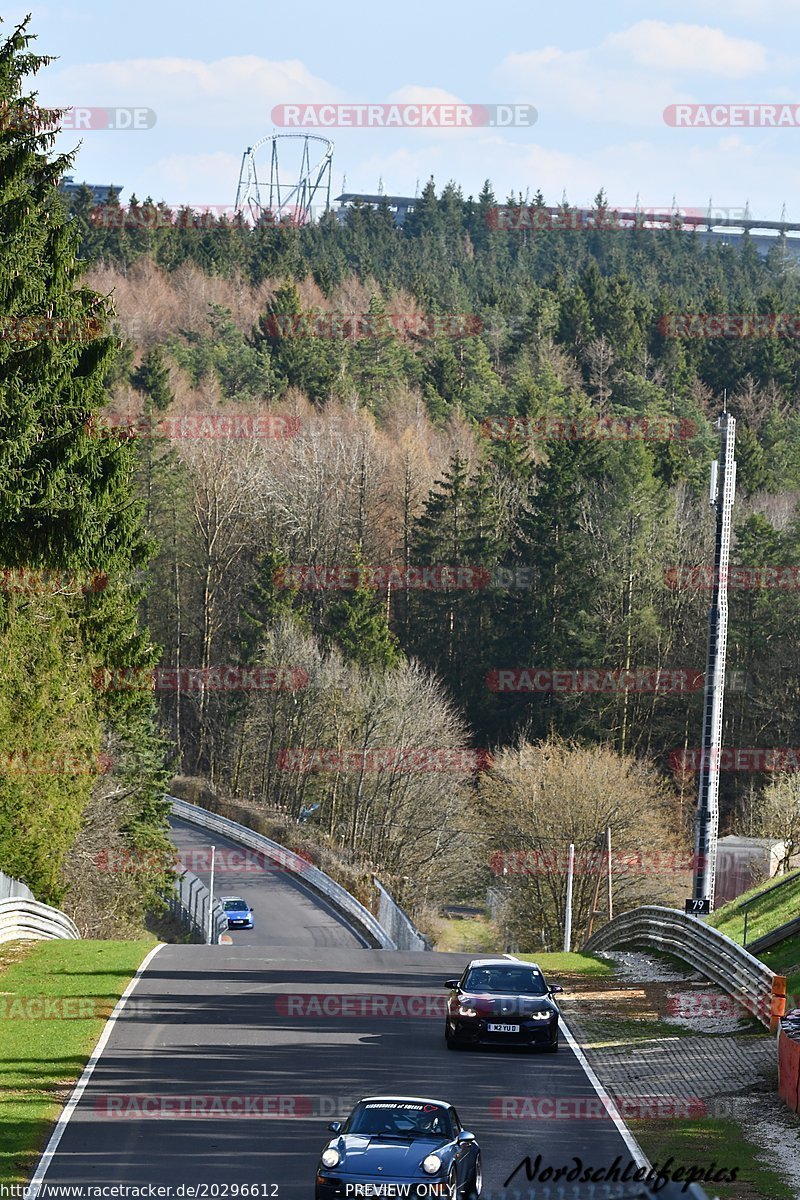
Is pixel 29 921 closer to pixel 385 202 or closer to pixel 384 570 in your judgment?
pixel 384 570

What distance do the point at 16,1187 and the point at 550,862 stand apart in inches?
1902

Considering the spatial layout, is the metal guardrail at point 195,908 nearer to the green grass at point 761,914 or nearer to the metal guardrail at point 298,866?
the metal guardrail at point 298,866

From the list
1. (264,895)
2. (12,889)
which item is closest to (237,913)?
(264,895)

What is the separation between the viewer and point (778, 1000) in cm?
2189

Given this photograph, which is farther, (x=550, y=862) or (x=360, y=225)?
(x=360, y=225)

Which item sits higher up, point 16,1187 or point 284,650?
point 16,1187

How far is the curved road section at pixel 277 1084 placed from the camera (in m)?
15.0

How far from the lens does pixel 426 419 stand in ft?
339

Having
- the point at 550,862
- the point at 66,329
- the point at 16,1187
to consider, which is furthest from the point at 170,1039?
the point at 550,862

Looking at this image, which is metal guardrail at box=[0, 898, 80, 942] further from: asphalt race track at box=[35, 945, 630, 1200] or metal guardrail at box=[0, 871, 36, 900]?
asphalt race track at box=[35, 945, 630, 1200]

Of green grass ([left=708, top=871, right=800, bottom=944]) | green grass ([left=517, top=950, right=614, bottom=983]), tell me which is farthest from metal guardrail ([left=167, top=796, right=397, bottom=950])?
green grass ([left=517, top=950, right=614, bottom=983])

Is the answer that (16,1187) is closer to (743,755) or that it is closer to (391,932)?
(391,932)

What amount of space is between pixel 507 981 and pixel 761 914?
14112mm

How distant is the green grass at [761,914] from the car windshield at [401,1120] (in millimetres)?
18541
